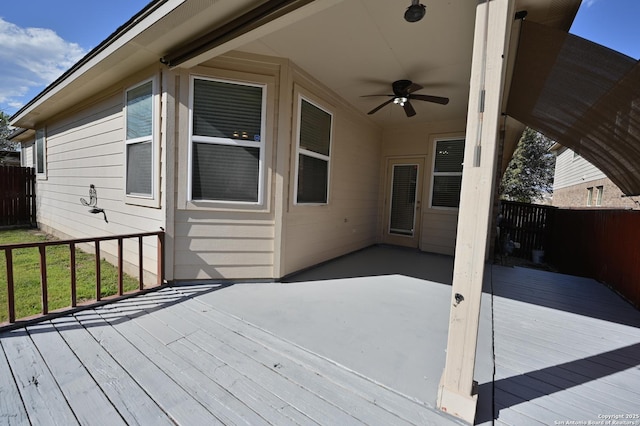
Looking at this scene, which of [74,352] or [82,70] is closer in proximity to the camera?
[74,352]

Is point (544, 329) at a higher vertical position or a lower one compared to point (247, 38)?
lower

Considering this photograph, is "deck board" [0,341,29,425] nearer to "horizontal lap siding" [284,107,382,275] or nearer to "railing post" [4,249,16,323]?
"railing post" [4,249,16,323]

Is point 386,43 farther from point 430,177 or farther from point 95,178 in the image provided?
point 95,178

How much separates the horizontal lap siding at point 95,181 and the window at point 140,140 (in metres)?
0.24

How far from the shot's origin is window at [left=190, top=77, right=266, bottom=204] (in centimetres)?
310

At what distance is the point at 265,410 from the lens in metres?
1.41

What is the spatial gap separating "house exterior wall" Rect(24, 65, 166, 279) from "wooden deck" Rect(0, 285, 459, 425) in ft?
4.46

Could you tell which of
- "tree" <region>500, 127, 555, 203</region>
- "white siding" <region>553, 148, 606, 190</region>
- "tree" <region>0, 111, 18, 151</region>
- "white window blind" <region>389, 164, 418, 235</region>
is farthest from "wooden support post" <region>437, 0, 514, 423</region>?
"tree" <region>0, 111, 18, 151</region>

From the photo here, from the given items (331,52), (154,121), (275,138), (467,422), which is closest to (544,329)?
(467,422)

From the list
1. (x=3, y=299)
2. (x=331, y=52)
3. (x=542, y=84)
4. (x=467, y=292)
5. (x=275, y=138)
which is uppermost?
(x=331, y=52)

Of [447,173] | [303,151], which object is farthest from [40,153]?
[447,173]

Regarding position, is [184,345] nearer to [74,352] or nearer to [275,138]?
[74,352]

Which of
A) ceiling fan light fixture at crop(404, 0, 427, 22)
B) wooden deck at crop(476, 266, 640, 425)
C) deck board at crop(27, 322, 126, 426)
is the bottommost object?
deck board at crop(27, 322, 126, 426)

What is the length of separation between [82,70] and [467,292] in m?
5.16
